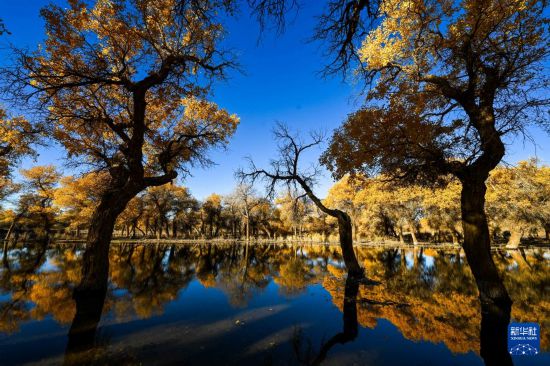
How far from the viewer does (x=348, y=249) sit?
41.4 feet

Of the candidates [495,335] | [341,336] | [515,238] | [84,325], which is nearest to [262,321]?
[341,336]

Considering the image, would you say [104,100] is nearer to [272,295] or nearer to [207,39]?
[207,39]

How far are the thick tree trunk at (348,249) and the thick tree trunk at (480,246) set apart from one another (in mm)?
4908

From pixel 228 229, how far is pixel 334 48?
72.3 metres

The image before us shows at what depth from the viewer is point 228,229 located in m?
73.0

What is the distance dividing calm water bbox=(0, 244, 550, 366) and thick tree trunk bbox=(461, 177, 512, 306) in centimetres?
55

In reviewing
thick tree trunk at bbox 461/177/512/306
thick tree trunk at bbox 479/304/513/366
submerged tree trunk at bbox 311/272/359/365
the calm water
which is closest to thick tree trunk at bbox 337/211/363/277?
the calm water

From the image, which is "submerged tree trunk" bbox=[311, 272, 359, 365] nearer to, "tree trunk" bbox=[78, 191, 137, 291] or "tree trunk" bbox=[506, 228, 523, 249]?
"tree trunk" bbox=[78, 191, 137, 291]

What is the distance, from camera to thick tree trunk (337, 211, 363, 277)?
1229 cm

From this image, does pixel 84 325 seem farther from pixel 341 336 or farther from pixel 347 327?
pixel 347 327

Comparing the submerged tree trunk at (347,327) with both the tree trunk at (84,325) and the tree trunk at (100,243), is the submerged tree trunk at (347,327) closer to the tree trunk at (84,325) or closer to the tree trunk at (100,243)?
the tree trunk at (84,325)

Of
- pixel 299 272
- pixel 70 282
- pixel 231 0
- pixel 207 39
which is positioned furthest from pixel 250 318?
pixel 207 39

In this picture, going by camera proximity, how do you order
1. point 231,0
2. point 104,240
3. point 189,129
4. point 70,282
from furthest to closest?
1. point 189,129
2. point 70,282
3. point 104,240
4. point 231,0

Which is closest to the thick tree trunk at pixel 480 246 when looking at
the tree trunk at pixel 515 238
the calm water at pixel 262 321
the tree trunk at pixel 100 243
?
the calm water at pixel 262 321
